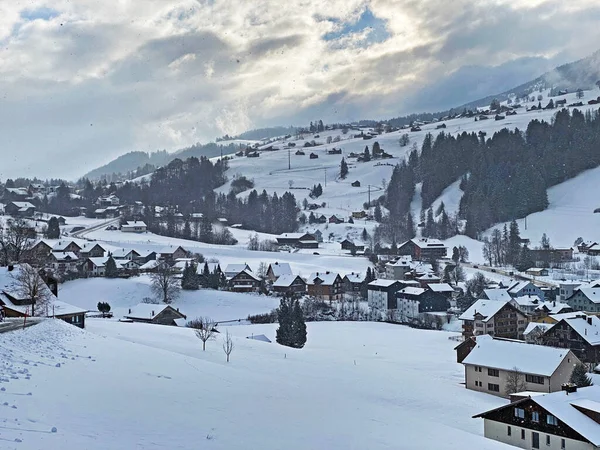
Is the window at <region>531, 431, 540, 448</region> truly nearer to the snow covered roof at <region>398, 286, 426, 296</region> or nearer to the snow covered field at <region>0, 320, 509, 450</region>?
the snow covered field at <region>0, 320, 509, 450</region>

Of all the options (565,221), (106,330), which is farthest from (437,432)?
(565,221)

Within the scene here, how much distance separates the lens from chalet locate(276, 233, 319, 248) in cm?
9238

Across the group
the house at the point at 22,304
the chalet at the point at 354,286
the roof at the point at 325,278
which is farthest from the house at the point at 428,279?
the house at the point at 22,304

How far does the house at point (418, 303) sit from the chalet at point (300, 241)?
110ft

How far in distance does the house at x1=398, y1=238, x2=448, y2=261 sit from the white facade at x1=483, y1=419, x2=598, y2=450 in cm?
6333

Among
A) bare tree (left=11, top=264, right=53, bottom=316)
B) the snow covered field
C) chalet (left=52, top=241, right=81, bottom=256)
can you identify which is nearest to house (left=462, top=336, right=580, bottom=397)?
the snow covered field

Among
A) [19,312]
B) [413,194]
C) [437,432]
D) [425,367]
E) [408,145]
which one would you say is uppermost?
[408,145]

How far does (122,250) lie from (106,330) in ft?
157

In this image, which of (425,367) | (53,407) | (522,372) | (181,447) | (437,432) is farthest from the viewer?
(425,367)

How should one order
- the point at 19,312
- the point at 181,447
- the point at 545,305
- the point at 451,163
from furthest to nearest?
the point at 451,163 → the point at 545,305 → the point at 19,312 → the point at 181,447

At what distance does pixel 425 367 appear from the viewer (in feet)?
114

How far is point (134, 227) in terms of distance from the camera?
320ft

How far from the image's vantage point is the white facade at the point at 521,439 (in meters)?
18.0

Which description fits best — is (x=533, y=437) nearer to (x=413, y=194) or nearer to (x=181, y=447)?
(x=181, y=447)
